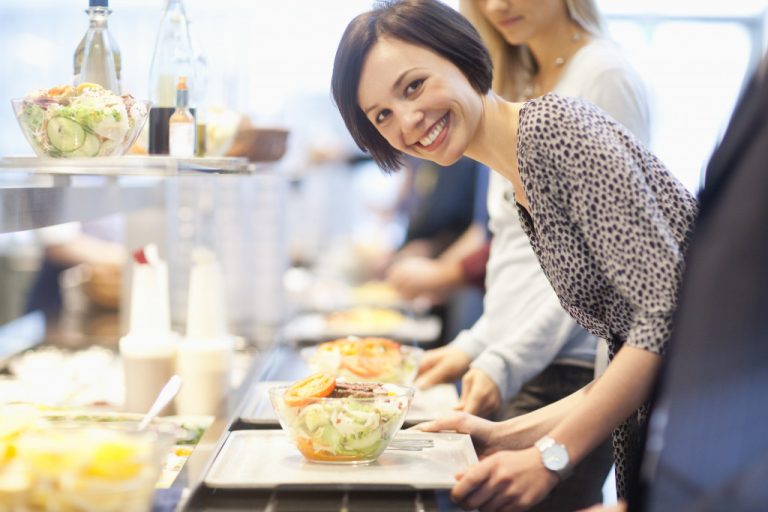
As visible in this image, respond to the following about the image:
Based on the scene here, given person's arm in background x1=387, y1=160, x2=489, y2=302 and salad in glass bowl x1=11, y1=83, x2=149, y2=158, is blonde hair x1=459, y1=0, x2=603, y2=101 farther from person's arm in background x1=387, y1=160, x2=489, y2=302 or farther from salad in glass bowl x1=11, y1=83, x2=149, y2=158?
person's arm in background x1=387, y1=160, x2=489, y2=302

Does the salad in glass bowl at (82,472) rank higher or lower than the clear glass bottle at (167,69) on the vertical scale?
lower

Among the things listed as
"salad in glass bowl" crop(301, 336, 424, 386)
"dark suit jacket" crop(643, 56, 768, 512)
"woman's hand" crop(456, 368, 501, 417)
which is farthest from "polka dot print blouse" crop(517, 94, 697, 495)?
"salad in glass bowl" crop(301, 336, 424, 386)

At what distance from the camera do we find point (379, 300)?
15.4ft

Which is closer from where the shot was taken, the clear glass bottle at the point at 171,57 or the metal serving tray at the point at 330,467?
the metal serving tray at the point at 330,467

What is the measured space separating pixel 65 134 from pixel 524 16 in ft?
4.17

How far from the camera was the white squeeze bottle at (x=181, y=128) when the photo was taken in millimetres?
2047

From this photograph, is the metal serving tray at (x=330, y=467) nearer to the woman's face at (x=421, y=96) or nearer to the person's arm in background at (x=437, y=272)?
the woman's face at (x=421, y=96)

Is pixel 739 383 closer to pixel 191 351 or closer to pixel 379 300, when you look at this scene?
pixel 191 351

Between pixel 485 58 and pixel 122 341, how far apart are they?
1026 mm

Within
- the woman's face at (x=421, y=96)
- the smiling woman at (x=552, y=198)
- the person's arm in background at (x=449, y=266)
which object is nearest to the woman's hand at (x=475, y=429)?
the smiling woman at (x=552, y=198)

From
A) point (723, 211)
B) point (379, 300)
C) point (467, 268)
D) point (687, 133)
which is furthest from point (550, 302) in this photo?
point (687, 133)

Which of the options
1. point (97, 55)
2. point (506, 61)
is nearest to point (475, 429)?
point (97, 55)

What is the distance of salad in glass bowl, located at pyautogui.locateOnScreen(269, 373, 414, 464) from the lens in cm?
159

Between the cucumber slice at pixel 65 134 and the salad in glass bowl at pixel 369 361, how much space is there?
0.85 metres
